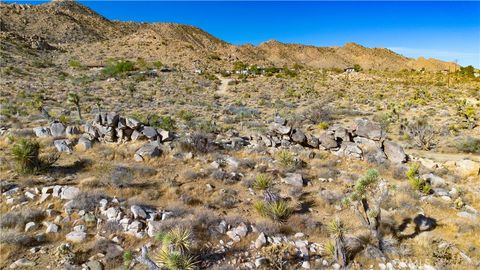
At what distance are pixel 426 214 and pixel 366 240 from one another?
2.69 meters

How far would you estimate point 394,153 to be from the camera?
43.3 feet

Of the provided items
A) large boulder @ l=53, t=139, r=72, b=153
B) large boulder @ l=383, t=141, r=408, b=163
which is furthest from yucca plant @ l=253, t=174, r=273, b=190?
large boulder @ l=53, t=139, r=72, b=153

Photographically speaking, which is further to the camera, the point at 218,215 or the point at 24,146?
the point at 24,146

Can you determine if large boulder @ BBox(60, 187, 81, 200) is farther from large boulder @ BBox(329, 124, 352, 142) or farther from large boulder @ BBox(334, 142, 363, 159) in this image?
large boulder @ BBox(329, 124, 352, 142)

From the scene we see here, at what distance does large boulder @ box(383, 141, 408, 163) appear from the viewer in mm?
13023

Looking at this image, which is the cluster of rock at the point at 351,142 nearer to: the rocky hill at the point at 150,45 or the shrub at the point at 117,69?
the shrub at the point at 117,69

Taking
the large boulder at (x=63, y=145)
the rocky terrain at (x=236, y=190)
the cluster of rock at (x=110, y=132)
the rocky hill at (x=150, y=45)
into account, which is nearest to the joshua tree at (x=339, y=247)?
the rocky terrain at (x=236, y=190)

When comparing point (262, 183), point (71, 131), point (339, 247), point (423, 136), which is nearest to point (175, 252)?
point (339, 247)

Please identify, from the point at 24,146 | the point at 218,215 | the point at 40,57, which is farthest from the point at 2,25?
the point at 218,215

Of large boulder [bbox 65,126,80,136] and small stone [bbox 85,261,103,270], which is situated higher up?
large boulder [bbox 65,126,80,136]

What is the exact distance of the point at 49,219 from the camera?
7383 mm

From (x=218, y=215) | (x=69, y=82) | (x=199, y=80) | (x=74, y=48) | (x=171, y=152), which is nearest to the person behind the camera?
(x=218, y=215)

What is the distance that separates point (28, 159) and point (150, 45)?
55.0 metres

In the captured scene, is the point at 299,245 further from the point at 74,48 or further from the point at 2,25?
the point at 2,25
